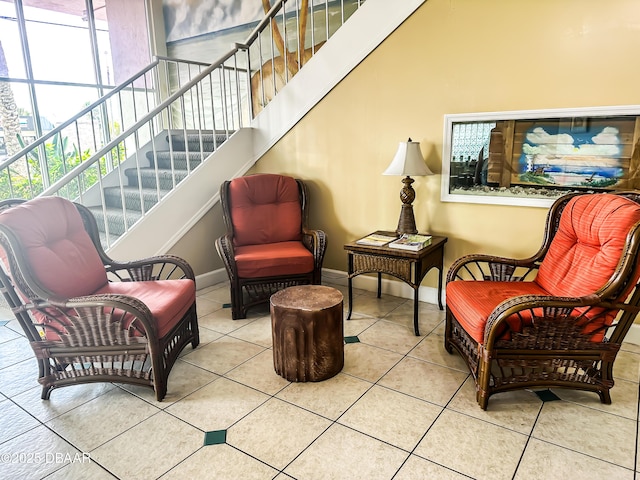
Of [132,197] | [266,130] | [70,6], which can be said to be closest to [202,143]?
[266,130]

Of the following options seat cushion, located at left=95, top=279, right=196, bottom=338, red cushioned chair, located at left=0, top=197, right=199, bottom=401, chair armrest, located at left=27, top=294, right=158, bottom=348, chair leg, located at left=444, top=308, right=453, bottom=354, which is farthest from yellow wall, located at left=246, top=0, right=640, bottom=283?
chair armrest, located at left=27, top=294, right=158, bottom=348

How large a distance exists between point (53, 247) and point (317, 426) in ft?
5.81

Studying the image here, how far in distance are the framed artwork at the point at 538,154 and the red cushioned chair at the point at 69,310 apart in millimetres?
→ 2250

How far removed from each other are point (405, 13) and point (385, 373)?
261cm

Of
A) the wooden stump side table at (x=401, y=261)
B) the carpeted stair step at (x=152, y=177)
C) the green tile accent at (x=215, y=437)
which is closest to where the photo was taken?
the green tile accent at (x=215, y=437)

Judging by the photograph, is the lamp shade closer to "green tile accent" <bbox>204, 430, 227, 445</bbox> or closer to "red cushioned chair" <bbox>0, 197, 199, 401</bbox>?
"red cushioned chair" <bbox>0, 197, 199, 401</bbox>

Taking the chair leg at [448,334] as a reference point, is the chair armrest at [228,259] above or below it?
above

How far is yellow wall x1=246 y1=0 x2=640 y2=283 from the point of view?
2.67m

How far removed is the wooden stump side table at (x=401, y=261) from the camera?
2994mm

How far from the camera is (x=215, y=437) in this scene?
2.00 metres

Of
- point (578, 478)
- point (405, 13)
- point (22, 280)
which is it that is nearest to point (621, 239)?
point (578, 478)

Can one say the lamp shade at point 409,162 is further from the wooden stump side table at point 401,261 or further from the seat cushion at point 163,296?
the seat cushion at point 163,296

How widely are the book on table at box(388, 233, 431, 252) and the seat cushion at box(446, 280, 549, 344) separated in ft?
1.46

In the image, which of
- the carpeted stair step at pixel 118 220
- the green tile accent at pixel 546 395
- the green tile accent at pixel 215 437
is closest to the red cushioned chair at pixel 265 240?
the carpeted stair step at pixel 118 220
